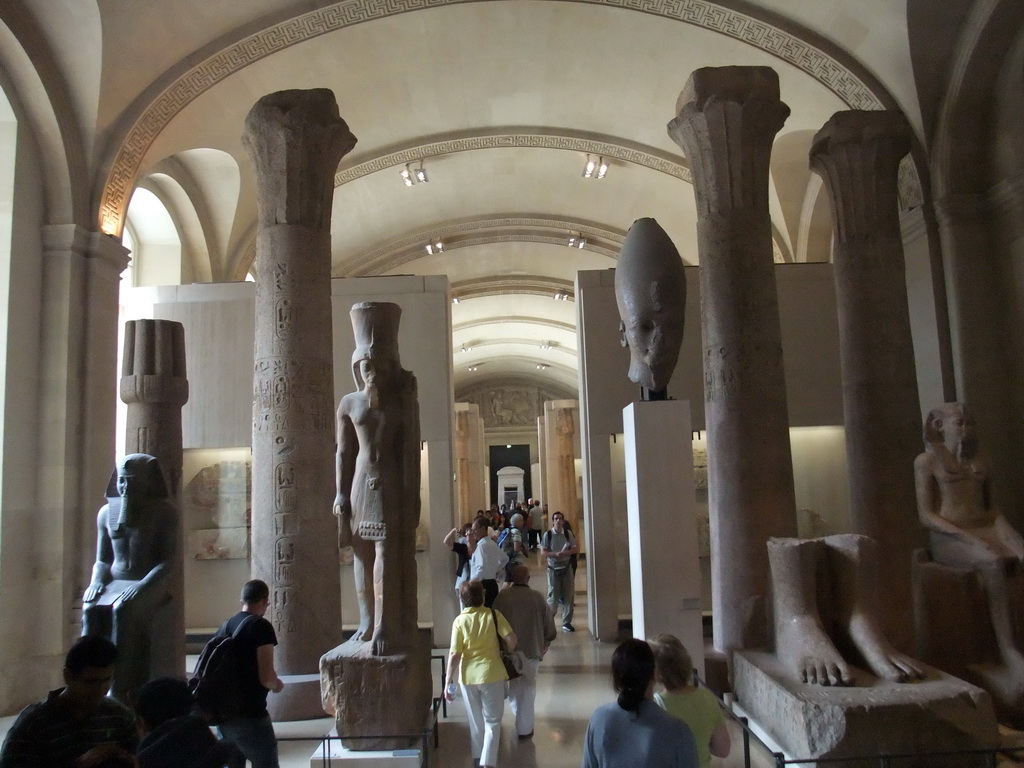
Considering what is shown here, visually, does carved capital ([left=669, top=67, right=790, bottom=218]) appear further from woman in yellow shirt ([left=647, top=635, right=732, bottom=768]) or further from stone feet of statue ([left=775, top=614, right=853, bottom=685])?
woman in yellow shirt ([left=647, top=635, right=732, bottom=768])

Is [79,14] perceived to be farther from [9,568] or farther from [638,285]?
[638,285]

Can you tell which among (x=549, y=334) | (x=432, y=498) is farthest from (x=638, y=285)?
(x=549, y=334)

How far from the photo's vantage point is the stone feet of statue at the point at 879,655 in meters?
4.74

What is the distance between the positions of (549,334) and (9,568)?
20.7 m

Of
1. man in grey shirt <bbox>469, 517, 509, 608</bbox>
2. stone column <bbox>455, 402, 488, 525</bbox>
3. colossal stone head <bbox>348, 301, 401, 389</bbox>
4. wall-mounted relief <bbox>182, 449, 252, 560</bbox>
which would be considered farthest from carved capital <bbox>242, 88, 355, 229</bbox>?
stone column <bbox>455, 402, 488, 525</bbox>

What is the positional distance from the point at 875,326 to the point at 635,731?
6549mm

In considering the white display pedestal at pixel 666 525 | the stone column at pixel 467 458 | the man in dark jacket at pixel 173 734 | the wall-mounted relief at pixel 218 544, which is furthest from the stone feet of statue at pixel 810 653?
the stone column at pixel 467 458

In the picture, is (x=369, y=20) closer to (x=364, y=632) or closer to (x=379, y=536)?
(x=379, y=536)

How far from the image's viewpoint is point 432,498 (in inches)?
428

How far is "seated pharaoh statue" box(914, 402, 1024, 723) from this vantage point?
6016mm

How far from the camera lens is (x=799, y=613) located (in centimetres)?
522

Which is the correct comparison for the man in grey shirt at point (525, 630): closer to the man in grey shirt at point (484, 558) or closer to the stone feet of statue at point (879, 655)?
the stone feet of statue at point (879, 655)

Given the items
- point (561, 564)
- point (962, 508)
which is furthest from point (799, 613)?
point (561, 564)

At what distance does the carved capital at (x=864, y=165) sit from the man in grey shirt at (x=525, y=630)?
4.93m
